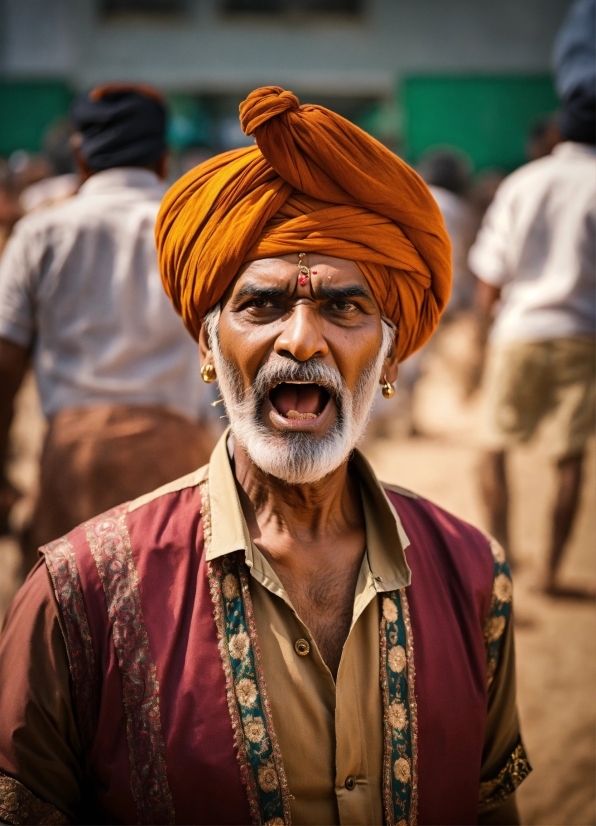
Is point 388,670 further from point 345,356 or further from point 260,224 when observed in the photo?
point 260,224

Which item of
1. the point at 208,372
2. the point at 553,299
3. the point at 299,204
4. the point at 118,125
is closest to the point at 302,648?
the point at 208,372

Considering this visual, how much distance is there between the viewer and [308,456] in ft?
6.54

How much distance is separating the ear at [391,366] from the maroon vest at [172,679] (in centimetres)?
51

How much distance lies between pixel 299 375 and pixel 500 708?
926 millimetres

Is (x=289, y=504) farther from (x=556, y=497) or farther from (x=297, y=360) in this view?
(x=556, y=497)

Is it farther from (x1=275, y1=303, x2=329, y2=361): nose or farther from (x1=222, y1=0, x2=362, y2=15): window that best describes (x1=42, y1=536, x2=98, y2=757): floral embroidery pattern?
(x1=222, y1=0, x2=362, y2=15): window

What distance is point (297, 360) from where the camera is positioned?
1994mm

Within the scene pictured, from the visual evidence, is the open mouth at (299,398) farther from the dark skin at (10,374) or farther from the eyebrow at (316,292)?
the dark skin at (10,374)

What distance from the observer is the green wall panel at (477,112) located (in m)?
18.4

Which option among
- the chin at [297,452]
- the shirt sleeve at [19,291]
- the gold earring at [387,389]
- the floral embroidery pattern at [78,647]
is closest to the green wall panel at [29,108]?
the shirt sleeve at [19,291]

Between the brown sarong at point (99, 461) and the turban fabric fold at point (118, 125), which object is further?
the turban fabric fold at point (118, 125)

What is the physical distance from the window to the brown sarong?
1695cm

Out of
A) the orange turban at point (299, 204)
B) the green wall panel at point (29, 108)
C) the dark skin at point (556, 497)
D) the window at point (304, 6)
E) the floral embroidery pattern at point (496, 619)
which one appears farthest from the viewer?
the window at point (304, 6)

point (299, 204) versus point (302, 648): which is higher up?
point (299, 204)
